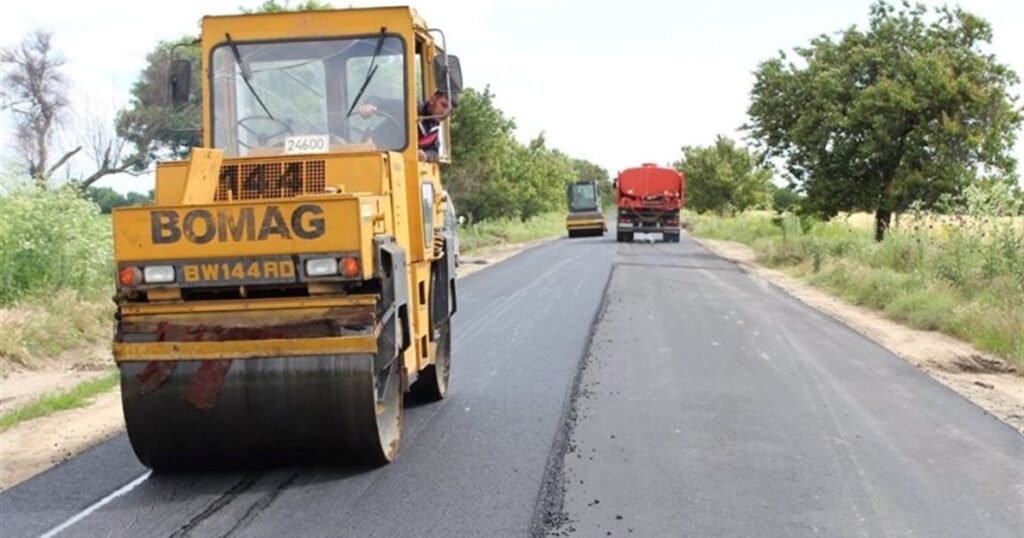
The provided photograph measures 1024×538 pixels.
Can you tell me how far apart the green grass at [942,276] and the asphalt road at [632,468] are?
259cm

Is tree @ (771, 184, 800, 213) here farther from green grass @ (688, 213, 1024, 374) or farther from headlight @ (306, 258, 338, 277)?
headlight @ (306, 258, 338, 277)

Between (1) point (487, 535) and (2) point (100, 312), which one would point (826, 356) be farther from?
(2) point (100, 312)

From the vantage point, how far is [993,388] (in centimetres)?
1020

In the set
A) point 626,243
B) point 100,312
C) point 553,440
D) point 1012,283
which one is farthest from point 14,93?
point 553,440

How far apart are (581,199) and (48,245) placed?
119 ft

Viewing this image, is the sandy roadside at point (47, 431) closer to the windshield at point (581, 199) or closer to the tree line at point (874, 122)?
the tree line at point (874, 122)

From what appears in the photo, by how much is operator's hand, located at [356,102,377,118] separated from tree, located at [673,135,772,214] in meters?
58.6

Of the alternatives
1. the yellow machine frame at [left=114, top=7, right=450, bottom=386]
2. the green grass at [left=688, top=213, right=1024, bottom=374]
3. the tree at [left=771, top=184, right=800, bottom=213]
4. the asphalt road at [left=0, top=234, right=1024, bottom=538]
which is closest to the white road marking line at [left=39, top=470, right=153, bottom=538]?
the asphalt road at [left=0, top=234, right=1024, bottom=538]

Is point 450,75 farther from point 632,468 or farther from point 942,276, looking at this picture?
point 942,276

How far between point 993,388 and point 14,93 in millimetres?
34109

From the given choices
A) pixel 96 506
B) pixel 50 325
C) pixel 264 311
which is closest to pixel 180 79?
pixel 264 311

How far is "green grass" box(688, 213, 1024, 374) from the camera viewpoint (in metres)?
13.5

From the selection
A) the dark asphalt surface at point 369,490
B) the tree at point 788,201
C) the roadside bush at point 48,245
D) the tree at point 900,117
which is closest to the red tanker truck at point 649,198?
the tree at point 788,201

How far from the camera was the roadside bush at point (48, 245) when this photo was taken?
14773 mm
